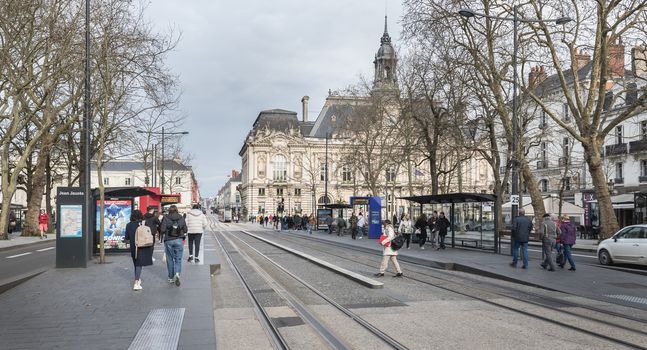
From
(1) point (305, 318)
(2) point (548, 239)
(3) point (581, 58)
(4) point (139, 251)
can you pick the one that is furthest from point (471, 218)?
(3) point (581, 58)

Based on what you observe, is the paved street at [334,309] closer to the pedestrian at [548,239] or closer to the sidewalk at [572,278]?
the sidewalk at [572,278]

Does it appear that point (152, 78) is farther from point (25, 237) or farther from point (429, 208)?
point (25, 237)

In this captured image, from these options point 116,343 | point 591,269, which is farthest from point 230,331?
point 591,269

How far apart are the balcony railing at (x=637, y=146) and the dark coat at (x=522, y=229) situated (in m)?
33.0

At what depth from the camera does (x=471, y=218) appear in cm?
2620

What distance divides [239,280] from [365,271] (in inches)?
167

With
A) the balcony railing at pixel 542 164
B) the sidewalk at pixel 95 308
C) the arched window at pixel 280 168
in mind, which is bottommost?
the sidewalk at pixel 95 308

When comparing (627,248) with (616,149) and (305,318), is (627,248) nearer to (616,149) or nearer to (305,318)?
(305,318)

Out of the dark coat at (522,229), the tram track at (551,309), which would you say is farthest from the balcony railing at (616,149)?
the tram track at (551,309)

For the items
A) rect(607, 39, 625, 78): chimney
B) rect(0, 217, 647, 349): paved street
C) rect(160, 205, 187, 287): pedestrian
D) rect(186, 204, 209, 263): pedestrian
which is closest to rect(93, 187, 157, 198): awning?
rect(0, 217, 647, 349): paved street

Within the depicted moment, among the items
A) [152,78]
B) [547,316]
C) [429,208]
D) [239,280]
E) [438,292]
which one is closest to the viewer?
[547,316]

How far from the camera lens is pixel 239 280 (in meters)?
15.3

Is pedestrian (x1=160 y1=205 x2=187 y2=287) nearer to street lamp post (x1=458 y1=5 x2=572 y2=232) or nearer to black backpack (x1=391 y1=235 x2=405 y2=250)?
black backpack (x1=391 y1=235 x2=405 y2=250)

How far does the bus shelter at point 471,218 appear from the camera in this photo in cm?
2438
